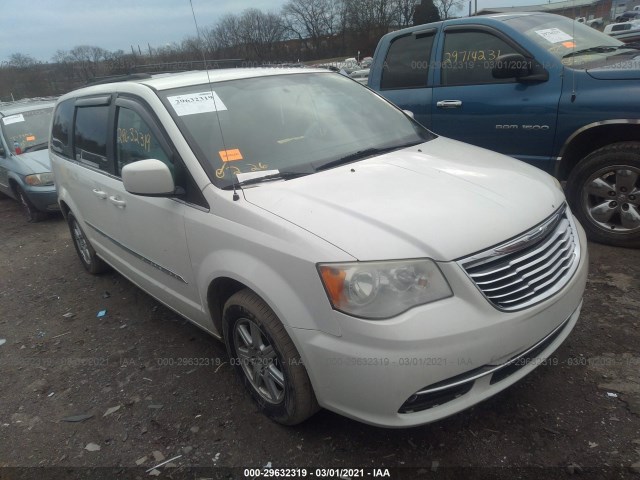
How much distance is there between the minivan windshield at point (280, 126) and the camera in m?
2.58

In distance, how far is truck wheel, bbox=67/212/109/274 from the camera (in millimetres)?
4555

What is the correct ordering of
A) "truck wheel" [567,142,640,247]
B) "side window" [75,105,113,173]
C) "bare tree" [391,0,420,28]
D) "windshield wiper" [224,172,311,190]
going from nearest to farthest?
"windshield wiper" [224,172,311,190] < "side window" [75,105,113,173] < "truck wheel" [567,142,640,247] < "bare tree" [391,0,420,28]

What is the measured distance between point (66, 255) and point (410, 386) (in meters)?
5.13

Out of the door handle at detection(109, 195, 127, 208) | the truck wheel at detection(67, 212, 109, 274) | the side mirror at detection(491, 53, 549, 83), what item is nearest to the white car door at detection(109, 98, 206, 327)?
the door handle at detection(109, 195, 127, 208)

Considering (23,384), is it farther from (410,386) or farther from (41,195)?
(41,195)

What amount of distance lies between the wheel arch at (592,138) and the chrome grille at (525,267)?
1.90m

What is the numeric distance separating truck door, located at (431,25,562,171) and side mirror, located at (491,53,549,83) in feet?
0.19

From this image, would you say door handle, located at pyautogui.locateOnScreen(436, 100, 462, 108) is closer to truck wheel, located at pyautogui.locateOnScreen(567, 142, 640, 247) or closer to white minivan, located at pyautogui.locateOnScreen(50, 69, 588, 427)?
truck wheel, located at pyautogui.locateOnScreen(567, 142, 640, 247)

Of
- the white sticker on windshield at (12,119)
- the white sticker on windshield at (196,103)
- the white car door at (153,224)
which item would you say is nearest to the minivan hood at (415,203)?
the white car door at (153,224)

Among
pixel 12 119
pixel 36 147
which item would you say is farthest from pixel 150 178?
pixel 12 119

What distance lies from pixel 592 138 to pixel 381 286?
3.08 meters

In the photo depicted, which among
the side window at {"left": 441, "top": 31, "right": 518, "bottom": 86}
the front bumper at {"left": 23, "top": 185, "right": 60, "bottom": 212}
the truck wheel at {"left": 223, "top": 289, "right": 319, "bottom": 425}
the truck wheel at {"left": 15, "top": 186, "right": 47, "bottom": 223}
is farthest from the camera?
the truck wheel at {"left": 15, "top": 186, "right": 47, "bottom": 223}

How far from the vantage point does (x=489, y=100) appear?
14.3ft

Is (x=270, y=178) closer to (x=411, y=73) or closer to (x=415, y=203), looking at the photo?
(x=415, y=203)
